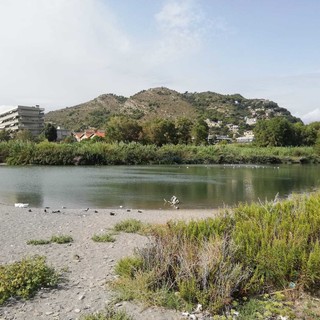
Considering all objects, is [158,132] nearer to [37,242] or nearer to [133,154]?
[133,154]

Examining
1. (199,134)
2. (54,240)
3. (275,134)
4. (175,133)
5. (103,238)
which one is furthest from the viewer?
(275,134)

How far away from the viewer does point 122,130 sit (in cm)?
9275

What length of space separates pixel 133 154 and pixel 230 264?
225 ft

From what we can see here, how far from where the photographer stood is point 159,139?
95125 millimetres

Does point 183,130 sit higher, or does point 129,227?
point 183,130

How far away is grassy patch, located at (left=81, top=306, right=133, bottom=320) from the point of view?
5.16m

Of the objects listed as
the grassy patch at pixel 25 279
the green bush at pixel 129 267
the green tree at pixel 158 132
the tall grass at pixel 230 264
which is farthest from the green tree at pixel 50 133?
the tall grass at pixel 230 264

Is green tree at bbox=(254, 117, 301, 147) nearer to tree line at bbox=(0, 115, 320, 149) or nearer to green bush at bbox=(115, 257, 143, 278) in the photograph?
tree line at bbox=(0, 115, 320, 149)

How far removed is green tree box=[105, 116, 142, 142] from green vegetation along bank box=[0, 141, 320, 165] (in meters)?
13.0

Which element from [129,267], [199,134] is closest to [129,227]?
[129,267]

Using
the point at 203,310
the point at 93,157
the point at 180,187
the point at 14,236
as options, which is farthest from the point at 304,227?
the point at 93,157

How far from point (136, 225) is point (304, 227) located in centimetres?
714

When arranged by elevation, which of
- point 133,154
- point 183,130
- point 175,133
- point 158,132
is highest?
point 183,130

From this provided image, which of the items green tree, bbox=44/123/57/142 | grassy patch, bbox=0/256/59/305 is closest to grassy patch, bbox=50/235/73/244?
grassy patch, bbox=0/256/59/305
